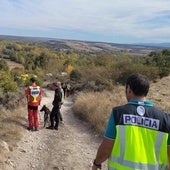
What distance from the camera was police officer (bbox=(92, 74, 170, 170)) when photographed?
10.5 feet

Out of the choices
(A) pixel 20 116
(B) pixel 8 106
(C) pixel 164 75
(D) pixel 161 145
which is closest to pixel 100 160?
(D) pixel 161 145

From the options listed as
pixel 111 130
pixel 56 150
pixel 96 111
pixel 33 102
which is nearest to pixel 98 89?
pixel 96 111

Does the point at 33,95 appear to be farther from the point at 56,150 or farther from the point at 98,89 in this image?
the point at 98,89

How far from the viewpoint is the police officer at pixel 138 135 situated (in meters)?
3.20

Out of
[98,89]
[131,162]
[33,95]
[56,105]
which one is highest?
[131,162]

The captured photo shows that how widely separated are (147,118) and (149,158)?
346 millimetres

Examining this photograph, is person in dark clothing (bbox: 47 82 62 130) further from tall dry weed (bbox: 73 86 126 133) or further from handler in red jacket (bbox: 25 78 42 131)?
tall dry weed (bbox: 73 86 126 133)

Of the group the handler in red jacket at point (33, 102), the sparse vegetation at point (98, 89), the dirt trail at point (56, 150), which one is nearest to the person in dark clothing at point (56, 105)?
the dirt trail at point (56, 150)

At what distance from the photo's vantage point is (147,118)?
326cm

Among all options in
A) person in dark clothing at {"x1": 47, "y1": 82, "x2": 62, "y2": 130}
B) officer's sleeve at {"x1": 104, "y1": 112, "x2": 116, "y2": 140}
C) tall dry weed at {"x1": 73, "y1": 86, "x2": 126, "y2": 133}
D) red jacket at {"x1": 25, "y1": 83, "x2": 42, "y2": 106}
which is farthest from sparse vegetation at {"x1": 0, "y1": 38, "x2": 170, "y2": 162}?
officer's sleeve at {"x1": 104, "y1": 112, "x2": 116, "y2": 140}

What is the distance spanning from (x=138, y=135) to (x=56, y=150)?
6.18 m

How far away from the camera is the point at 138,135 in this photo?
321 centimetres

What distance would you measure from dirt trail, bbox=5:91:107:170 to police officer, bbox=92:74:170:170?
15.9ft

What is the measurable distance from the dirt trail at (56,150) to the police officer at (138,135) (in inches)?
190
